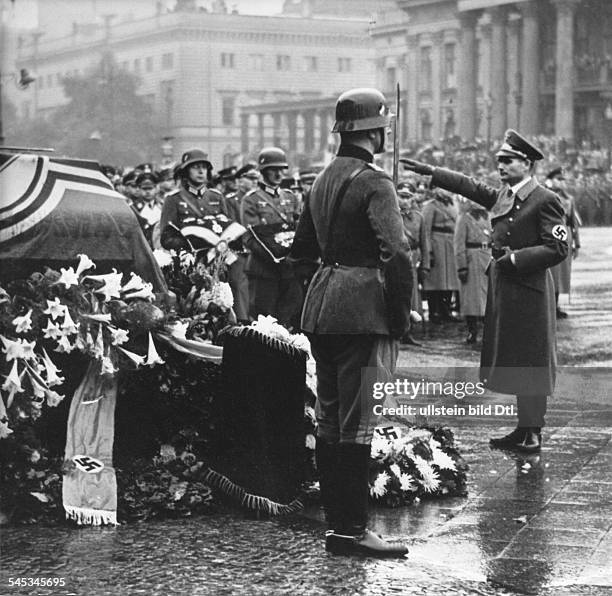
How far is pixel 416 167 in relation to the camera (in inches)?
317

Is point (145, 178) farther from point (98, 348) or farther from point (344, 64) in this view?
point (344, 64)

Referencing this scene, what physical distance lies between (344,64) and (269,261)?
43.1 metres

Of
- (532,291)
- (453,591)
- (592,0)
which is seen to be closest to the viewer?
(453,591)

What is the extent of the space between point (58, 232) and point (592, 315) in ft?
40.6

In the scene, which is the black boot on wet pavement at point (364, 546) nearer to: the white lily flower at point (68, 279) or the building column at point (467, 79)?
the white lily flower at point (68, 279)

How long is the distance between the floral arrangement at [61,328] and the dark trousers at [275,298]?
581cm

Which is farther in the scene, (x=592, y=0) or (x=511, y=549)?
(x=592, y=0)

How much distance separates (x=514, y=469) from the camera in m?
8.11

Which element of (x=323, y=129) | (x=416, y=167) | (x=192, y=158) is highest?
(x=323, y=129)

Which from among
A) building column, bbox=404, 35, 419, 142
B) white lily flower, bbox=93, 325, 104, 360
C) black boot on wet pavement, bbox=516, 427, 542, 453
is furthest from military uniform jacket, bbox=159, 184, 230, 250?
building column, bbox=404, 35, 419, 142

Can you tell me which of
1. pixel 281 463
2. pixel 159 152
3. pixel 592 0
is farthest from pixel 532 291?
pixel 592 0

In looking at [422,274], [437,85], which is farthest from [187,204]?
[437,85]

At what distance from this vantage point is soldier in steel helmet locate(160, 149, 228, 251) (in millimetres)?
11516

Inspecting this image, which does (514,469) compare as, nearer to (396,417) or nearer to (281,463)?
(396,417)
